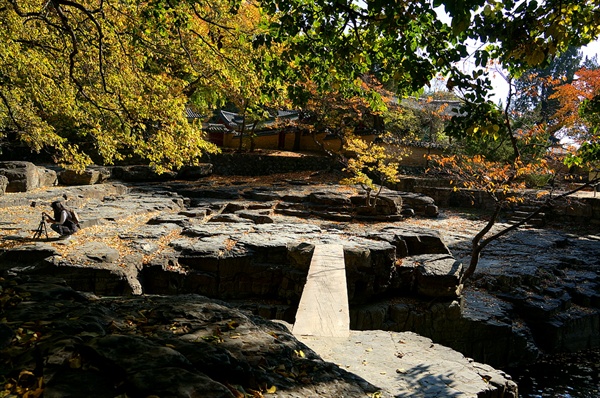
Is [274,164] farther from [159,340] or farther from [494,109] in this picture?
A: [159,340]

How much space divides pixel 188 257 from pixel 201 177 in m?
15.5

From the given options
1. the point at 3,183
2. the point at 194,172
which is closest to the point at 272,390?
the point at 3,183

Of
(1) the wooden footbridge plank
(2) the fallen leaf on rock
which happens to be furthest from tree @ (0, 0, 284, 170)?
(2) the fallen leaf on rock

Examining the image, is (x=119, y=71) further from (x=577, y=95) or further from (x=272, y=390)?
(x=577, y=95)

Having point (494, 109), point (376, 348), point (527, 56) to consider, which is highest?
point (527, 56)

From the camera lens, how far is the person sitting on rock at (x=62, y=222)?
355 inches

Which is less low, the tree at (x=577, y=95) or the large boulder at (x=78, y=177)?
the tree at (x=577, y=95)

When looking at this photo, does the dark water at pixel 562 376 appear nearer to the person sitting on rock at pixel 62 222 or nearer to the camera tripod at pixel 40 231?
the person sitting on rock at pixel 62 222

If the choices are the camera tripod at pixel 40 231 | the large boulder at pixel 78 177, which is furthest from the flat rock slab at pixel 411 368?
the large boulder at pixel 78 177

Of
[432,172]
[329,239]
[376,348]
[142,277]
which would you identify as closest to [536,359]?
[329,239]

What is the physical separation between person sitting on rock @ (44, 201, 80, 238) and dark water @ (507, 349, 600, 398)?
9.27 metres

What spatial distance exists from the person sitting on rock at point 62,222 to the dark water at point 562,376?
30.4ft

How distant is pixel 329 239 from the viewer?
394 inches

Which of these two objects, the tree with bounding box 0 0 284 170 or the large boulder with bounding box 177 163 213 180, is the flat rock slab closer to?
the tree with bounding box 0 0 284 170
